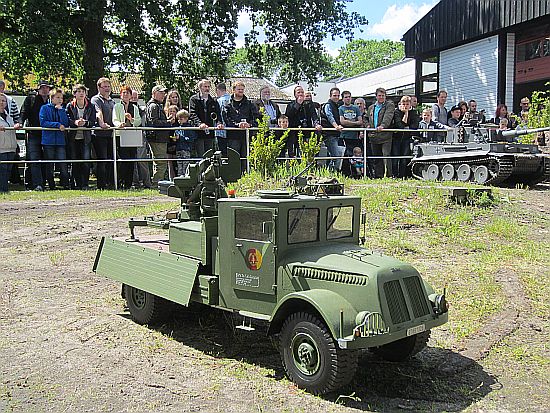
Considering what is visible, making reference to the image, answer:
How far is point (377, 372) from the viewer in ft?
21.0

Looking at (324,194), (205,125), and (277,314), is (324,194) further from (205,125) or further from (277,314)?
(205,125)

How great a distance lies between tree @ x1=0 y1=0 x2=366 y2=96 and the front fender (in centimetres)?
1702

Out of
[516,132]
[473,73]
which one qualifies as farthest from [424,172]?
[473,73]

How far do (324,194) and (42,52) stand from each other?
18.0 m

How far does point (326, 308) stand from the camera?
5629 mm

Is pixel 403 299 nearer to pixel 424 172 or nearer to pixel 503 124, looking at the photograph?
pixel 424 172

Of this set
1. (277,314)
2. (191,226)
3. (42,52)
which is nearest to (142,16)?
(42,52)

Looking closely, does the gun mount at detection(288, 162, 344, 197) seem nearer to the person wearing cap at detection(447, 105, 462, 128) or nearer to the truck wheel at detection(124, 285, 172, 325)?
the truck wheel at detection(124, 285, 172, 325)

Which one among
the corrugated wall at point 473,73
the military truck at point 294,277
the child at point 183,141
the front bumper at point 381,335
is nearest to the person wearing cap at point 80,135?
the child at point 183,141

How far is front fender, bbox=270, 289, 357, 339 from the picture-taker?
552 cm

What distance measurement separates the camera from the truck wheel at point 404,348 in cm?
632

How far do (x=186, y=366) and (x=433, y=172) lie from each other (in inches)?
515

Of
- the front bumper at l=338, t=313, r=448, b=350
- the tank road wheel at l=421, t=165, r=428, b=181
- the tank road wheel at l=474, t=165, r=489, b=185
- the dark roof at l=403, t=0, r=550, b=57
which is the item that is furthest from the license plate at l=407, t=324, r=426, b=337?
the dark roof at l=403, t=0, r=550, b=57

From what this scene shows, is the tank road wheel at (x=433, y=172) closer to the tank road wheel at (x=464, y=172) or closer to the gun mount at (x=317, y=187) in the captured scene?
the tank road wheel at (x=464, y=172)
